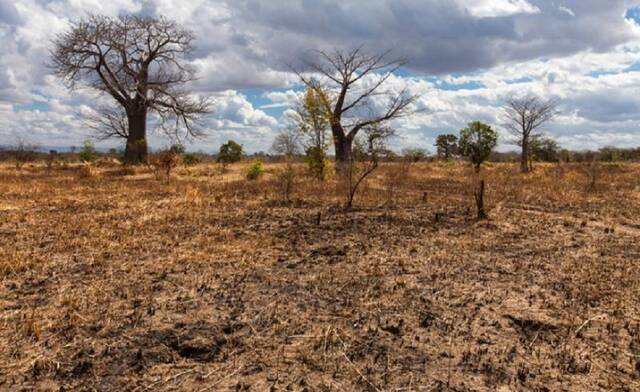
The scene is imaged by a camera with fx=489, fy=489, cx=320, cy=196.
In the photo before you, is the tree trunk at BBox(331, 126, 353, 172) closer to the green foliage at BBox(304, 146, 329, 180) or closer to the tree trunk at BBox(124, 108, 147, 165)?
the green foliage at BBox(304, 146, 329, 180)

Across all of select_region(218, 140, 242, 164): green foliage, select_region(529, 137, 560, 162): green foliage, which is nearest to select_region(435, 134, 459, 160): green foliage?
select_region(529, 137, 560, 162): green foliage

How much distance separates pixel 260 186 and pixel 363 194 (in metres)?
4.05

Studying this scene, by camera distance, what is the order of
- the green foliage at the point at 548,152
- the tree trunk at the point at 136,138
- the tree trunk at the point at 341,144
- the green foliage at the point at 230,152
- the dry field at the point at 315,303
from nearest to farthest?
the dry field at the point at 315,303 < the tree trunk at the point at 341,144 < the tree trunk at the point at 136,138 < the green foliage at the point at 230,152 < the green foliage at the point at 548,152

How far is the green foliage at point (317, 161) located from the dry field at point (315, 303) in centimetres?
856

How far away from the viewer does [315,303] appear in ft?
17.0

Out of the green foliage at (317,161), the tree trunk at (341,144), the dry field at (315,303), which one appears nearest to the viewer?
the dry field at (315,303)

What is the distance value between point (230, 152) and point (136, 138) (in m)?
7.46

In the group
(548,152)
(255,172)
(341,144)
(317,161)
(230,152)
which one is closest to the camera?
(317,161)

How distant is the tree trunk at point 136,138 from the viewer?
25703 mm

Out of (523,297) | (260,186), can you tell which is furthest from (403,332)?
(260,186)

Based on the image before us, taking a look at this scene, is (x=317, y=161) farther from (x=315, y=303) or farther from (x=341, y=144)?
(x=315, y=303)

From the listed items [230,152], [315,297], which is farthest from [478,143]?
[315,297]

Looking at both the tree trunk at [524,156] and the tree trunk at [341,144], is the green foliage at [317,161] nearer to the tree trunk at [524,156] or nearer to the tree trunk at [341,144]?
the tree trunk at [341,144]

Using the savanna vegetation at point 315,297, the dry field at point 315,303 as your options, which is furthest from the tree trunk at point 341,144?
the dry field at point 315,303
